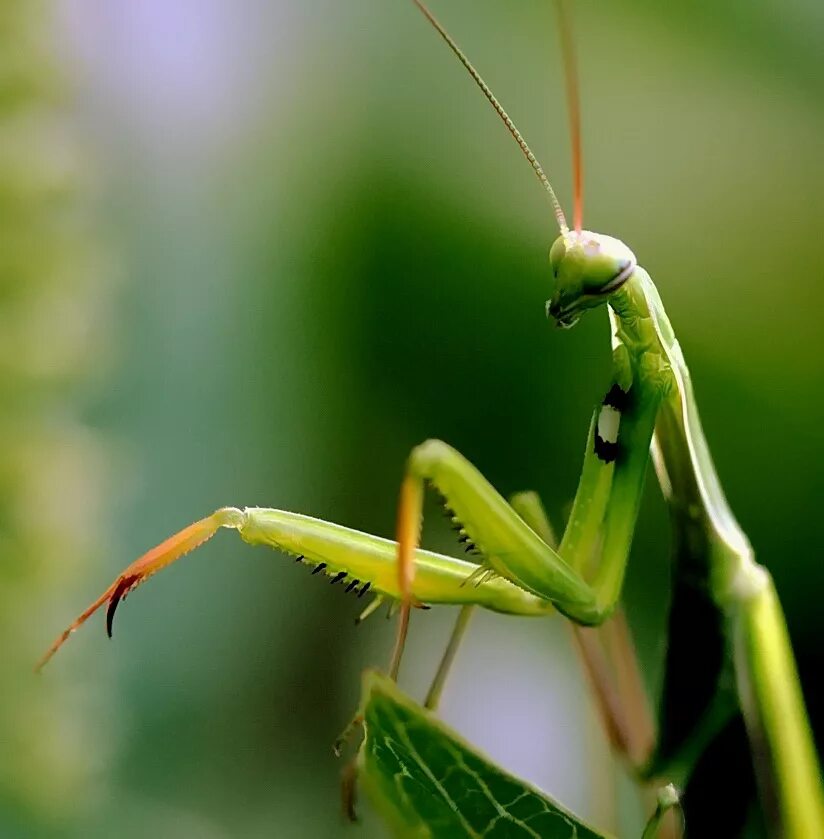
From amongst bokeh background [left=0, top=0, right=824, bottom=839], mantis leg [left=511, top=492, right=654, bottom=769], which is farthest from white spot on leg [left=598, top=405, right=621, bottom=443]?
bokeh background [left=0, top=0, right=824, bottom=839]

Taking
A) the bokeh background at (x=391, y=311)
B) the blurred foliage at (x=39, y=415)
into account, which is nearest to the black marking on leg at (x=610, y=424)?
the blurred foliage at (x=39, y=415)

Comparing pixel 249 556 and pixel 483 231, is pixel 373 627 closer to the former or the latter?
pixel 249 556

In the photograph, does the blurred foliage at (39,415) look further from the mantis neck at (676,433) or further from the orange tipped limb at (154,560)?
the mantis neck at (676,433)

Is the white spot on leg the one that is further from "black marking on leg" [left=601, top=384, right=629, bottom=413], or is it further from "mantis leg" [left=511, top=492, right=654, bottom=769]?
"mantis leg" [left=511, top=492, right=654, bottom=769]

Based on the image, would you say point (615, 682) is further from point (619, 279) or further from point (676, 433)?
point (619, 279)

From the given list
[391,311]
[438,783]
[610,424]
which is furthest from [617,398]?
[391,311]

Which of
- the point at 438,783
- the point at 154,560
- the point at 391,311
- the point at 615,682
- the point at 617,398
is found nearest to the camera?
the point at 438,783
